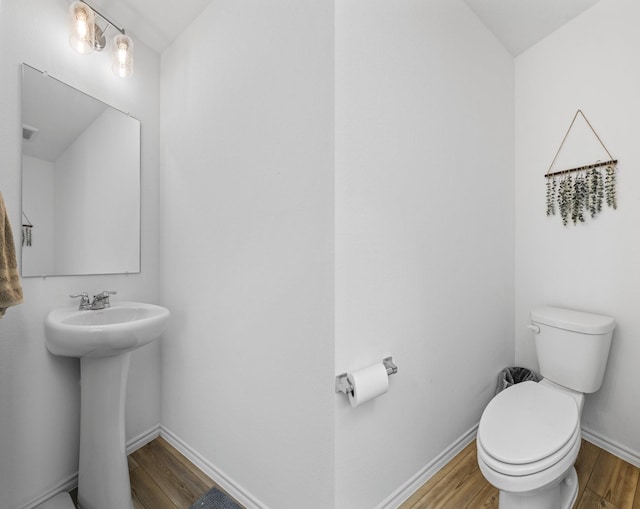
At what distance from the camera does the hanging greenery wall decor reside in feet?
4.72

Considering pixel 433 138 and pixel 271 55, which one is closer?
pixel 271 55

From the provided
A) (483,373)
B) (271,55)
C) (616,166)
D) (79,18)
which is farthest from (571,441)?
(79,18)

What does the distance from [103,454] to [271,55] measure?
5.55ft

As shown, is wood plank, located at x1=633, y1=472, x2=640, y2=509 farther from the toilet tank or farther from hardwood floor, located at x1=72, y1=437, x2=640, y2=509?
the toilet tank

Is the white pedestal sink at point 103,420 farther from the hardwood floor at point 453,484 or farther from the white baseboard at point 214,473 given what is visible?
the white baseboard at point 214,473

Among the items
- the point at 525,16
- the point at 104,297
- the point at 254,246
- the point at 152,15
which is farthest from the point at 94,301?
the point at 525,16

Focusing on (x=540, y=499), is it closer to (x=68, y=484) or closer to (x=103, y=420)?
(x=103, y=420)

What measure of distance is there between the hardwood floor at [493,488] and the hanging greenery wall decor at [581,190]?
1195 millimetres

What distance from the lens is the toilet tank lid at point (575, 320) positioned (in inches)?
51.4

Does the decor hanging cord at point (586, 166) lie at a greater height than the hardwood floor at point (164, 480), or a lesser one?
greater

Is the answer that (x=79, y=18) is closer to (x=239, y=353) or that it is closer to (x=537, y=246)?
(x=239, y=353)

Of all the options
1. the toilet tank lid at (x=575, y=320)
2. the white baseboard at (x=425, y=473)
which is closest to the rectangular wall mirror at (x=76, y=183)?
the white baseboard at (x=425, y=473)

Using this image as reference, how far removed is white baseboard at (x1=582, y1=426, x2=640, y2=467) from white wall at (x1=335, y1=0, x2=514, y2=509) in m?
0.48

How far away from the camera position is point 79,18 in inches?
48.1
